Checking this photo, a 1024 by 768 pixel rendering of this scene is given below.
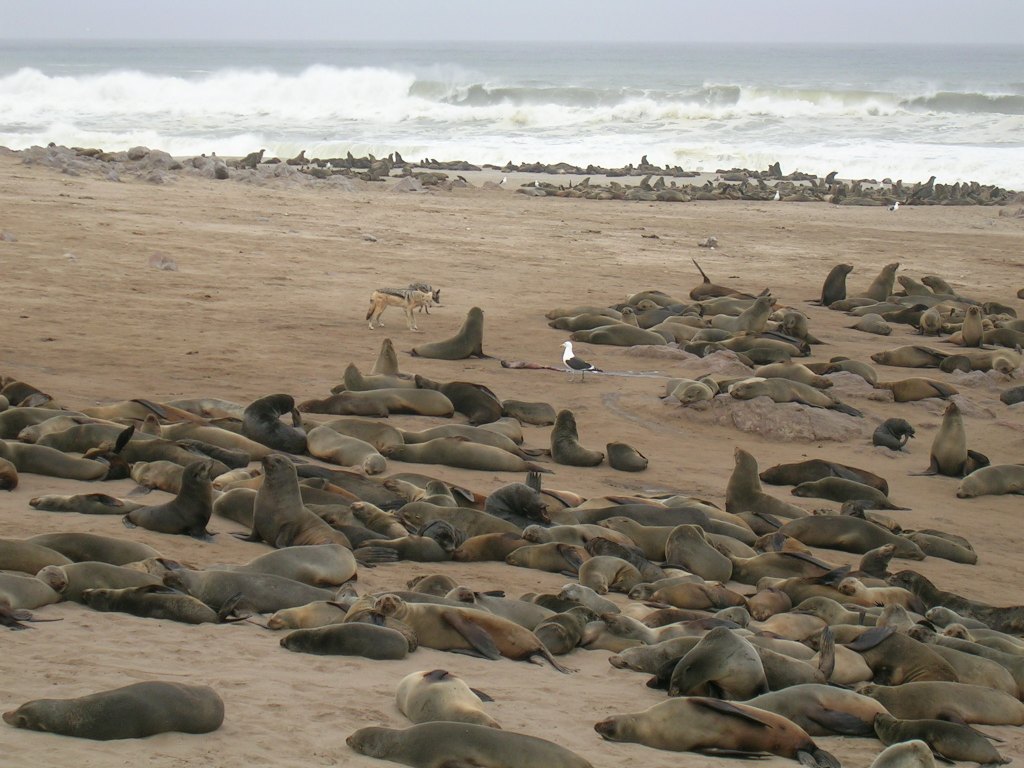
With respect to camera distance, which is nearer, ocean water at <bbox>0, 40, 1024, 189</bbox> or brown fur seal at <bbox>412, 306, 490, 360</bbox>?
brown fur seal at <bbox>412, 306, 490, 360</bbox>

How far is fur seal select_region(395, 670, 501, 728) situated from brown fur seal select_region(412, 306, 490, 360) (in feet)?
21.5

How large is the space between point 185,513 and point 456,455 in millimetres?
2186

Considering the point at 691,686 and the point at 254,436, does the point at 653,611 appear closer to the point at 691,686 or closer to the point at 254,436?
the point at 691,686

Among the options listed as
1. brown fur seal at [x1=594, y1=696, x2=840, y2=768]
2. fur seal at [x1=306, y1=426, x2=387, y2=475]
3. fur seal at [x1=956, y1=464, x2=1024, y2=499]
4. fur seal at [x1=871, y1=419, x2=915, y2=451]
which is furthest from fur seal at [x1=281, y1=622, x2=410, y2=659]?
fur seal at [x1=871, y1=419, x2=915, y2=451]

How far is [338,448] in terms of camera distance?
6.86 metres

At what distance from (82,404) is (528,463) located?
273 centimetres

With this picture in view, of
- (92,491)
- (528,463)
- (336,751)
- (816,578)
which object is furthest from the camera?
(528,463)

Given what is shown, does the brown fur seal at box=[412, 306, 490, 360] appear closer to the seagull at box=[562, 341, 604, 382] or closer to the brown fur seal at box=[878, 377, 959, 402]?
the seagull at box=[562, 341, 604, 382]

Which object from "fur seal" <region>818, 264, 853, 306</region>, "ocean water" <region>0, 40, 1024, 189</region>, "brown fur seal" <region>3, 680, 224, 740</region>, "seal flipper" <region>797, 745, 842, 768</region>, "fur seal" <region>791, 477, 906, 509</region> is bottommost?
"fur seal" <region>791, 477, 906, 509</region>

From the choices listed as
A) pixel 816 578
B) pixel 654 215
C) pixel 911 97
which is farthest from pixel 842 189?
pixel 911 97

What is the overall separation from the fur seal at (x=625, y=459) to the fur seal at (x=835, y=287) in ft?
20.7

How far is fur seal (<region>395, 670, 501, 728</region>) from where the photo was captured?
3.26 m

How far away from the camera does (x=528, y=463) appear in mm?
7289

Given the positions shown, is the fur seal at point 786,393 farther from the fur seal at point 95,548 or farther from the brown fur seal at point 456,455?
the fur seal at point 95,548
